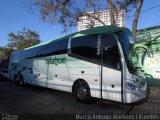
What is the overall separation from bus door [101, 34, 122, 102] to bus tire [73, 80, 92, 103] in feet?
3.24

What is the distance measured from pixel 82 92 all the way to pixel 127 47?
9.18ft

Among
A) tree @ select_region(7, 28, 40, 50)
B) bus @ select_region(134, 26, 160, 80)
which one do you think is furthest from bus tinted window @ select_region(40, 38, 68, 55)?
tree @ select_region(7, 28, 40, 50)

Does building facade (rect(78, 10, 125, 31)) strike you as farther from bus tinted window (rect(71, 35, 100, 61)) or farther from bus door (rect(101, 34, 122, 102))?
bus door (rect(101, 34, 122, 102))

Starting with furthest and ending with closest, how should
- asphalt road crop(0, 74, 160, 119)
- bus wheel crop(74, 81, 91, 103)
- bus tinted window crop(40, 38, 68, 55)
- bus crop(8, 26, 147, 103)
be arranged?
1. bus tinted window crop(40, 38, 68, 55)
2. bus wheel crop(74, 81, 91, 103)
3. bus crop(8, 26, 147, 103)
4. asphalt road crop(0, 74, 160, 119)

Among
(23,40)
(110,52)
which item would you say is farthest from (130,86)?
(23,40)

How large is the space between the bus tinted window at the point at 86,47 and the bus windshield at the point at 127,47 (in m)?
1.09

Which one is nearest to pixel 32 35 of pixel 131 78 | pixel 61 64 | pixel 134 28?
pixel 134 28

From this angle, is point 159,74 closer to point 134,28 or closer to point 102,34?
point 134,28

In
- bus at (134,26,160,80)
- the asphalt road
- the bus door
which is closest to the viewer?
the asphalt road

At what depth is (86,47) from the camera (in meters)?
10.4

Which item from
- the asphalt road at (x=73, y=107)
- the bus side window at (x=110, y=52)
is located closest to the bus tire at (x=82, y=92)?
the asphalt road at (x=73, y=107)

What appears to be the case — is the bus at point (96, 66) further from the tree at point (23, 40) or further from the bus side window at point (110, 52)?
the tree at point (23, 40)

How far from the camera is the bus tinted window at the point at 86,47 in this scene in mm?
10023

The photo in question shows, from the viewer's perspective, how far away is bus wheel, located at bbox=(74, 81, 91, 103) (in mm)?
10332
